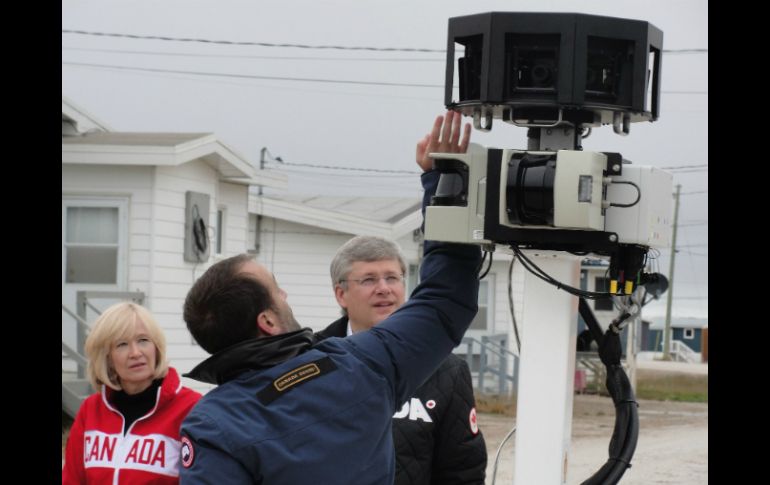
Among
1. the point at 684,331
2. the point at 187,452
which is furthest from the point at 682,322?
the point at 187,452

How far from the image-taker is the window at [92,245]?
14.4m

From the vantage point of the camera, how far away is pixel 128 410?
4.13 metres

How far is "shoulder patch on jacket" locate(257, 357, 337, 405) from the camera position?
2846 mm

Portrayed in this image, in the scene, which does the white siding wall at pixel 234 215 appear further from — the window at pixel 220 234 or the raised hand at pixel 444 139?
the raised hand at pixel 444 139

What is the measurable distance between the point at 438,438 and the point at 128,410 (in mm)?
1062

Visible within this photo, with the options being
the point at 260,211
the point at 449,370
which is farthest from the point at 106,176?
the point at 449,370

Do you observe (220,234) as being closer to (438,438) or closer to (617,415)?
(438,438)

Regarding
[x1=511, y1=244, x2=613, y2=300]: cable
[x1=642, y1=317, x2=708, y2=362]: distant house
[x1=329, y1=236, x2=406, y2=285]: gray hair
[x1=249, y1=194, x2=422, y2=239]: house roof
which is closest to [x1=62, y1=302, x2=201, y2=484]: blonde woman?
[x1=329, y1=236, x2=406, y2=285]: gray hair

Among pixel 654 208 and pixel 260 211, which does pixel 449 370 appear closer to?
pixel 654 208

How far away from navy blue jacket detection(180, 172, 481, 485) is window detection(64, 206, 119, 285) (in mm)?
11815

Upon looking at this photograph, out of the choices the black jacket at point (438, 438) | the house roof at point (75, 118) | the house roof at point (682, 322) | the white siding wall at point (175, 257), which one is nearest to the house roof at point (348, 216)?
the white siding wall at point (175, 257)

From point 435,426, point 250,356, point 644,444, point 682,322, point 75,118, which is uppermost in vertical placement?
point 75,118

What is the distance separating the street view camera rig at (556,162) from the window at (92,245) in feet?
38.2

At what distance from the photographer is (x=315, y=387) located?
9.42ft
